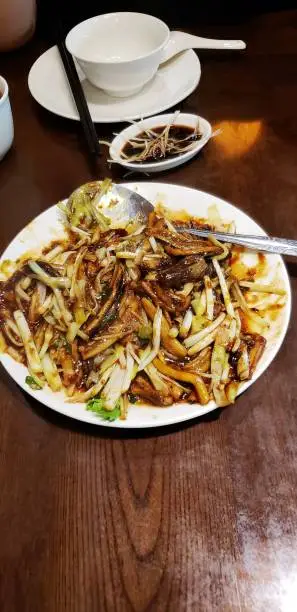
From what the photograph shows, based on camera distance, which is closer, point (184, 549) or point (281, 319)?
point (184, 549)

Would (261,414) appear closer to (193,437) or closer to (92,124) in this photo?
(193,437)

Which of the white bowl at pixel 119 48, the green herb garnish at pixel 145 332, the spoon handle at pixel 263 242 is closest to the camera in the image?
the green herb garnish at pixel 145 332

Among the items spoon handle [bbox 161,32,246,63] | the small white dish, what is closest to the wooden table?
the small white dish

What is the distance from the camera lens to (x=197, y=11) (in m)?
2.44

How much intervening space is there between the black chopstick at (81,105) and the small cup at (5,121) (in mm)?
238

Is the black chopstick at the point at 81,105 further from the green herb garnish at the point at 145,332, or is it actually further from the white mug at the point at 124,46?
the green herb garnish at the point at 145,332

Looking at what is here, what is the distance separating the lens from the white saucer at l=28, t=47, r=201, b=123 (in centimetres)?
184

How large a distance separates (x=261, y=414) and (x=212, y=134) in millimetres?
999

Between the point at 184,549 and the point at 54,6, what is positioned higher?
the point at 54,6

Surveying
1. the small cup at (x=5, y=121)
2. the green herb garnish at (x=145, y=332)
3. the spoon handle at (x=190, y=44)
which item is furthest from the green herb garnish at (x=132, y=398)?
the spoon handle at (x=190, y=44)

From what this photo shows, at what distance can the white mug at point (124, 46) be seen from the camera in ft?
5.77

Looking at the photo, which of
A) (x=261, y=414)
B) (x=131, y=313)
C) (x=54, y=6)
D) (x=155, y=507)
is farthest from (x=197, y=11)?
(x=155, y=507)

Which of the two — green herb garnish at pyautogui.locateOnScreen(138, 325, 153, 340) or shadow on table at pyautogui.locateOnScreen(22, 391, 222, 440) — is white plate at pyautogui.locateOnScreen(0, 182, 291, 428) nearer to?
shadow on table at pyautogui.locateOnScreen(22, 391, 222, 440)

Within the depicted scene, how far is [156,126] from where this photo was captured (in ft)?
5.71
